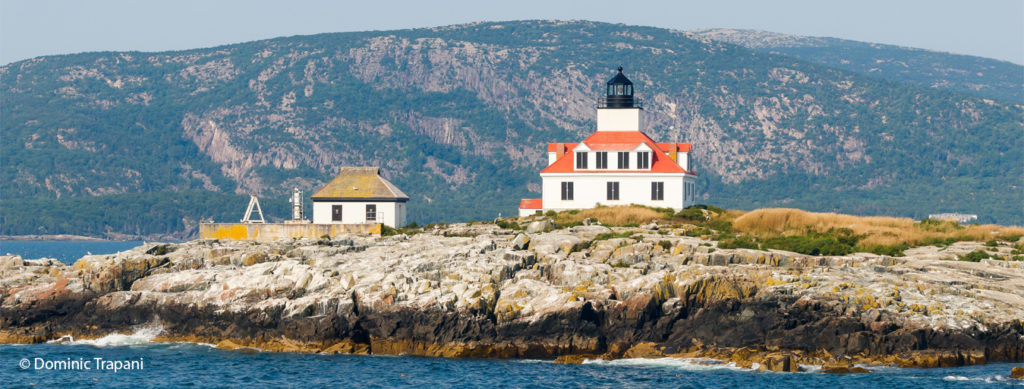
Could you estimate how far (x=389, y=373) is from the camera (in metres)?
45.2

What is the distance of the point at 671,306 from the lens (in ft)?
159

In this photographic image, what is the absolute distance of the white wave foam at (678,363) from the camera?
4528cm

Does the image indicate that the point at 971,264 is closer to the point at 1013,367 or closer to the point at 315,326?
the point at 1013,367

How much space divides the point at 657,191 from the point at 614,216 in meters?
7.81

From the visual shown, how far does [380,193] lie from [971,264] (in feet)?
102

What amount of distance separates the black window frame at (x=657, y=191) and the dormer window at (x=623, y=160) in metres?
1.80

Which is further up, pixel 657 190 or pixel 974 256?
pixel 657 190

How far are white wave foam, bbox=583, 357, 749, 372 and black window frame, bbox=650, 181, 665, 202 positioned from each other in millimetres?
25852

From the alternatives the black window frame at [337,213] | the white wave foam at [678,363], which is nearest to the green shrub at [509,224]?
the black window frame at [337,213]

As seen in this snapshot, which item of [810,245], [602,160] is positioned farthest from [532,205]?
[810,245]

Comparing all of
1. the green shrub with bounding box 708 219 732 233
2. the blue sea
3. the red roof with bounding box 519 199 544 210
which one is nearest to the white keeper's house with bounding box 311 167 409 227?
the red roof with bounding box 519 199 544 210

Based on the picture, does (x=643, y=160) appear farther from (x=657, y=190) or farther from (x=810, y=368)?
(x=810, y=368)

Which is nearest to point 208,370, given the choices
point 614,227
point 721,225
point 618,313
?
point 618,313

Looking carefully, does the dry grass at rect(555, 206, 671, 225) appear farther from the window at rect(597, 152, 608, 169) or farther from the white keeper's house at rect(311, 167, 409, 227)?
the white keeper's house at rect(311, 167, 409, 227)
